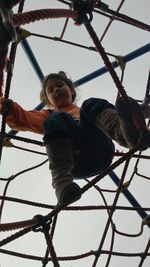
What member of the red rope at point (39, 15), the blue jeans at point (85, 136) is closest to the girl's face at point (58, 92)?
the blue jeans at point (85, 136)

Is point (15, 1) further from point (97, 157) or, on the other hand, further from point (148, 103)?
point (97, 157)

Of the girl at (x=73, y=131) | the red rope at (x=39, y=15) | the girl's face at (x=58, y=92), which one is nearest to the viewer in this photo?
the red rope at (x=39, y=15)

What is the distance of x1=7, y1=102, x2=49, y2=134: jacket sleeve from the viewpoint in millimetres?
1832

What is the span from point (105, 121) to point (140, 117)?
0.26m

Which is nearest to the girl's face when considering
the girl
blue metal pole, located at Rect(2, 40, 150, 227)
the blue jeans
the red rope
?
the girl

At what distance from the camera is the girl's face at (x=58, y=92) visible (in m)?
1.99

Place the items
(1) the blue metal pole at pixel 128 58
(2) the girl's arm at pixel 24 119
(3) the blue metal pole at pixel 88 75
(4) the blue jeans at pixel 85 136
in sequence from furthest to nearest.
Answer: (3) the blue metal pole at pixel 88 75
(1) the blue metal pole at pixel 128 58
(2) the girl's arm at pixel 24 119
(4) the blue jeans at pixel 85 136

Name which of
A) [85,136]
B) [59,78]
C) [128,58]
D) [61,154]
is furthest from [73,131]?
[128,58]

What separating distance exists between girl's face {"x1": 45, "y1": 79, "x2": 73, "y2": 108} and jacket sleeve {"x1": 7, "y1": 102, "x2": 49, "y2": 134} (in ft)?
0.25

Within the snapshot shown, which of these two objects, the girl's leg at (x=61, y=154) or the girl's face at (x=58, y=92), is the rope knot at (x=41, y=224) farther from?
the girl's face at (x=58, y=92)

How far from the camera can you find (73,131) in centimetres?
158

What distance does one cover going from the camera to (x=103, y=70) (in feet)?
7.34

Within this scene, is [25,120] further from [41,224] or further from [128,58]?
[41,224]

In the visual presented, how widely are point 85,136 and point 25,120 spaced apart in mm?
373
